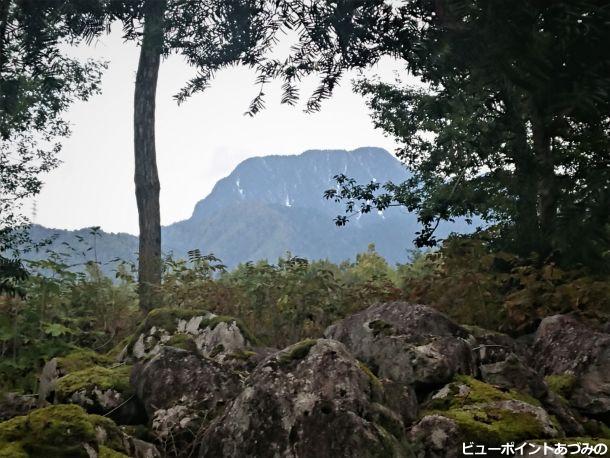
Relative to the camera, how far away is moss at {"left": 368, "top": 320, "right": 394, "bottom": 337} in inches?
239

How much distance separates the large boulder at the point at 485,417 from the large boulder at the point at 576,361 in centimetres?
89

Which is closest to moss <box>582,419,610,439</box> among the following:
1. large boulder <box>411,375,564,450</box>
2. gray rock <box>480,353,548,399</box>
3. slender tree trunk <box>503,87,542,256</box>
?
gray rock <box>480,353,548,399</box>

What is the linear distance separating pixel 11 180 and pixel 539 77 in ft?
69.0

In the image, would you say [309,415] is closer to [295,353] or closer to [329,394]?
[329,394]

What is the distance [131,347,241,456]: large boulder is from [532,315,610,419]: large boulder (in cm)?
311

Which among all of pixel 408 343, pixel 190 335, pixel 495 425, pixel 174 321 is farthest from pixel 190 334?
pixel 495 425

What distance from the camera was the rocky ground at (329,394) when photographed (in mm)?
3910

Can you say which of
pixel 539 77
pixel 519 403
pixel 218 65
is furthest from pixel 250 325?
pixel 539 77

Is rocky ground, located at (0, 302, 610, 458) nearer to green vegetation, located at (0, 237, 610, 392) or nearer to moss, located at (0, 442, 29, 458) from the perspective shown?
moss, located at (0, 442, 29, 458)

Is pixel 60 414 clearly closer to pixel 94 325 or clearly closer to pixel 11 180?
pixel 94 325

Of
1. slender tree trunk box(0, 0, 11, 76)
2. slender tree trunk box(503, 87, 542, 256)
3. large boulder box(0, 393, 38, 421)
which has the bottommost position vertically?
large boulder box(0, 393, 38, 421)

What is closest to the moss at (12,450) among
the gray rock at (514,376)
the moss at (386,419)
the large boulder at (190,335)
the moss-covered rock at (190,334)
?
the moss at (386,419)

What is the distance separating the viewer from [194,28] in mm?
6332

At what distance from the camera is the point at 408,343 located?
578 cm
